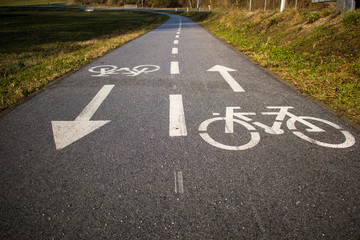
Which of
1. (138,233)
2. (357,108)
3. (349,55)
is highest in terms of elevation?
(349,55)

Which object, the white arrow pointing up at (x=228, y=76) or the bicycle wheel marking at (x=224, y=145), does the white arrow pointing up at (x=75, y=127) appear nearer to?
the bicycle wheel marking at (x=224, y=145)

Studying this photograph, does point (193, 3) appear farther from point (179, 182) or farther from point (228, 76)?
point (179, 182)

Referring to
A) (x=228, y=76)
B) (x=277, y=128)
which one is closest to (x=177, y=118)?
(x=277, y=128)

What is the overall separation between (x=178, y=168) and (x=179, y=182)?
232 mm

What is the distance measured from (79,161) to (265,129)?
8.35 feet

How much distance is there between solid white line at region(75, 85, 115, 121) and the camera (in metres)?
3.93

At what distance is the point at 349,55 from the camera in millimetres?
6281

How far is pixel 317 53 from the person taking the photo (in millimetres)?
7141

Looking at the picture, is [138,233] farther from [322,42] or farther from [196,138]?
[322,42]

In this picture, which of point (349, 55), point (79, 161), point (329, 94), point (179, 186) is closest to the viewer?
point (179, 186)

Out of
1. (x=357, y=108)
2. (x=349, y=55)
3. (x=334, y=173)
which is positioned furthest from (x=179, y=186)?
(x=349, y=55)

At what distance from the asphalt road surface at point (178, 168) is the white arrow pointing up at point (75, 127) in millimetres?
17

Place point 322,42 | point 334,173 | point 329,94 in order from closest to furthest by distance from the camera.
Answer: point 334,173, point 329,94, point 322,42

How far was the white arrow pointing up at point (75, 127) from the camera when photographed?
10.6 feet
